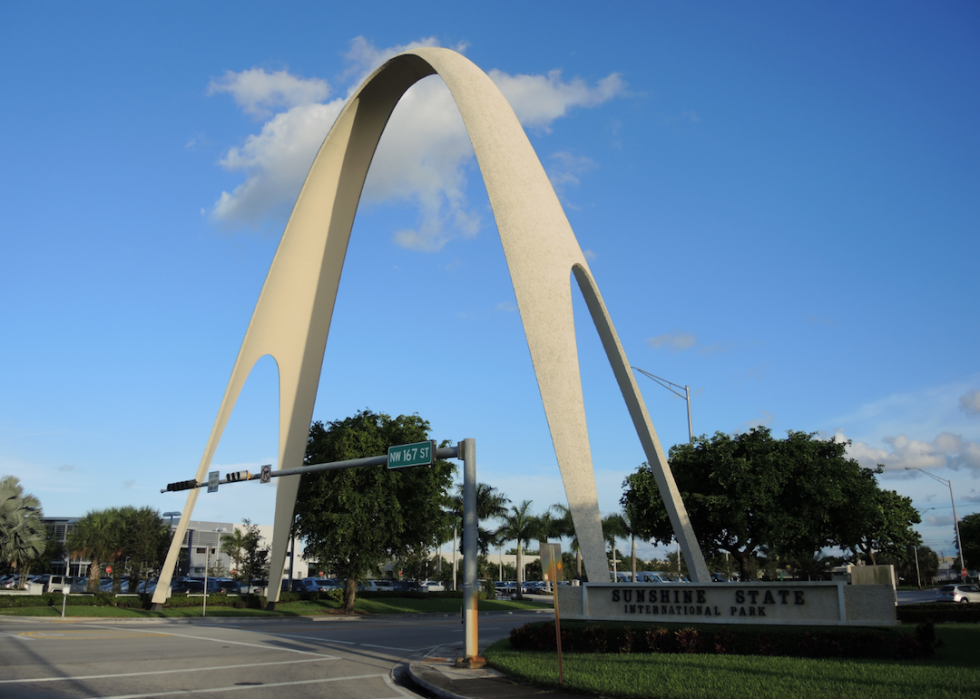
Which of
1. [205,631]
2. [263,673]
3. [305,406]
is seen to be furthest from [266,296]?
[263,673]

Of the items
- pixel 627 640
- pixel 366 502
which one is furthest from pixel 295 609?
pixel 627 640

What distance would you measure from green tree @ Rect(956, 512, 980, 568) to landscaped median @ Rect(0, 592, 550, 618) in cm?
6008

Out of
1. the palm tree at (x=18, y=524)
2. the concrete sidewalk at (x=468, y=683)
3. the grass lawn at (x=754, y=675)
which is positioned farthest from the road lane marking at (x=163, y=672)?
the palm tree at (x=18, y=524)

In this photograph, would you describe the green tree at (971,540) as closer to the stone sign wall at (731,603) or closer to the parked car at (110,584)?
the stone sign wall at (731,603)

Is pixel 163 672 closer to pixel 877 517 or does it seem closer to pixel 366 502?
pixel 366 502

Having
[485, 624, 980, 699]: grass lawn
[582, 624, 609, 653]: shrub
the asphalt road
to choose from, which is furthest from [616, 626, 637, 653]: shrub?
the asphalt road

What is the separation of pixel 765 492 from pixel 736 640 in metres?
20.0

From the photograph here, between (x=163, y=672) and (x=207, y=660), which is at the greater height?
(x=163, y=672)

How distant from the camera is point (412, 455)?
63.8 ft

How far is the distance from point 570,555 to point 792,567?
25.0 metres

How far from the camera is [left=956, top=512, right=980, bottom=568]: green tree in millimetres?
83312

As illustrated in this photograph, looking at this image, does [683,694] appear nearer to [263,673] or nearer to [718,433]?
[263,673]

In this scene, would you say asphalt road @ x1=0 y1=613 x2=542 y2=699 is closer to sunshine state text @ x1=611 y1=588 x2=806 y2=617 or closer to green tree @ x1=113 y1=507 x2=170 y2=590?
sunshine state text @ x1=611 y1=588 x2=806 y2=617

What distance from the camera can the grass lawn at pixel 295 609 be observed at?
3525 cm
